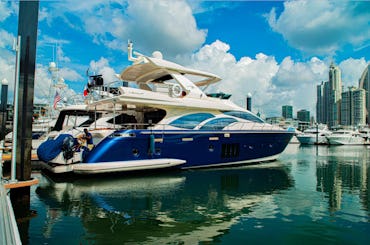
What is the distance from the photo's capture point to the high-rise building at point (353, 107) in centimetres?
10706

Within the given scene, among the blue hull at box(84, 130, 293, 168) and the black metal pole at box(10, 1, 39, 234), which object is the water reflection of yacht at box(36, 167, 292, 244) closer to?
the blue hull at box(84, 130, 293, 168)

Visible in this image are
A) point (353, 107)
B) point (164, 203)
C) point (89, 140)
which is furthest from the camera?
point (353, 107)

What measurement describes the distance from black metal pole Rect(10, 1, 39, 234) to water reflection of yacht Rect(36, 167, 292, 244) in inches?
69.0

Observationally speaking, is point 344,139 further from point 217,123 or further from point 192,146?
point 192,146

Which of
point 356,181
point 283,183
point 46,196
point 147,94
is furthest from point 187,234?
point 356,181

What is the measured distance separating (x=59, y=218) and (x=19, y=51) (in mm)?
4046

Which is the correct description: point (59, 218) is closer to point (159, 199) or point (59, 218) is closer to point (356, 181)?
point (159, 199)

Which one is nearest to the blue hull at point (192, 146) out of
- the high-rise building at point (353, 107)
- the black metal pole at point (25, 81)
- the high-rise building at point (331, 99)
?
the black metal pole at point (25, 81)

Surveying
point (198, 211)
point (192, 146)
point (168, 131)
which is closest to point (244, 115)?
point (192, 146)

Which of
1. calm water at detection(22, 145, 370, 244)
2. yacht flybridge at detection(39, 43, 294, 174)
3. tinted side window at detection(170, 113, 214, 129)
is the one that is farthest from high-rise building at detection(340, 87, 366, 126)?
calm water at detection(22, 145, 370, 244)

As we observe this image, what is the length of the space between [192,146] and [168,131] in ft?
5.19

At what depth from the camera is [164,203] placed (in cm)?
857

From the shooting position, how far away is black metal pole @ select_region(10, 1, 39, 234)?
6.77 metres

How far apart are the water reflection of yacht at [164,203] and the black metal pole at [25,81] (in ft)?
5.75
